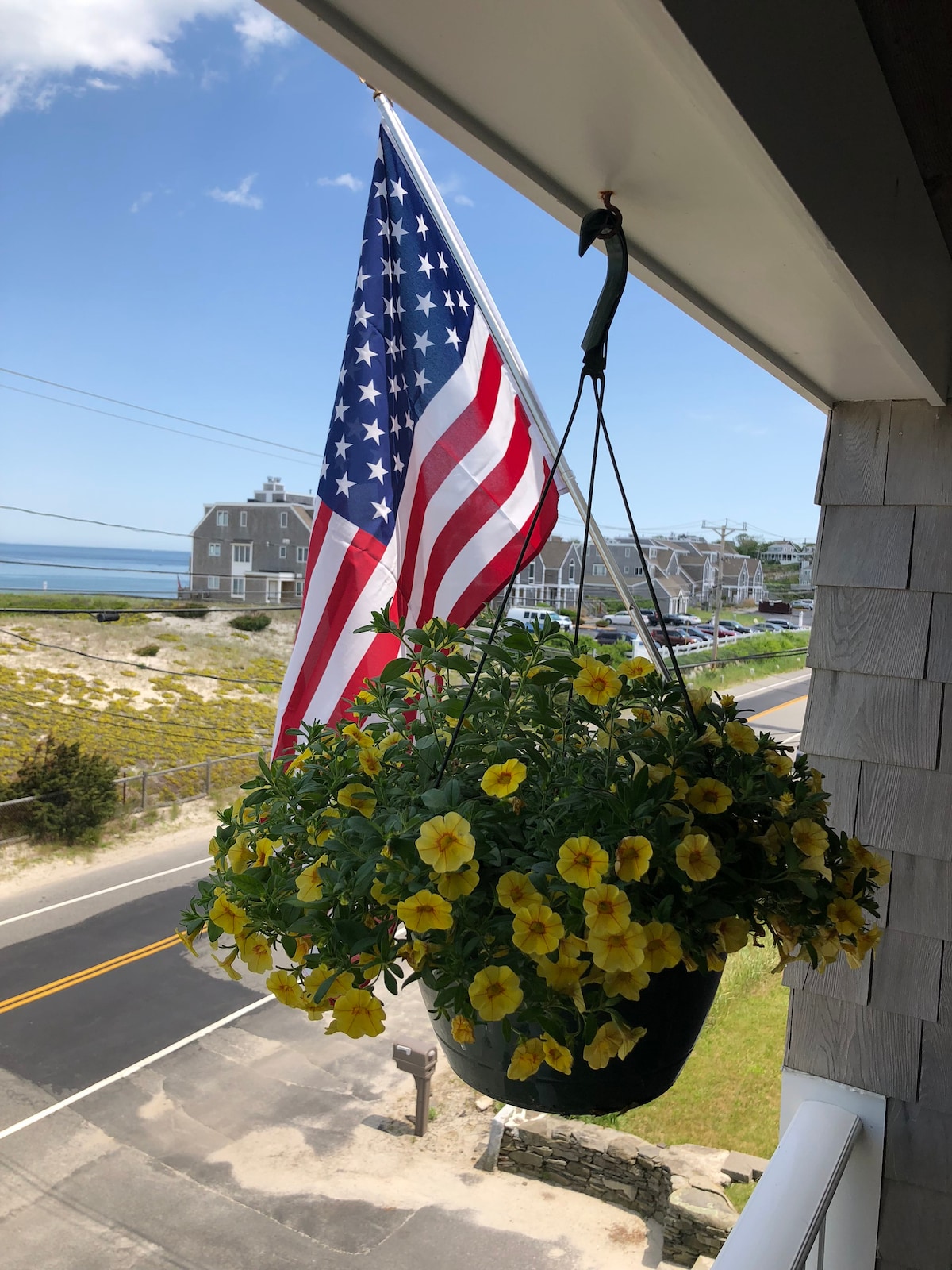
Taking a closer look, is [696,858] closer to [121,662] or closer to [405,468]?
[405,468]

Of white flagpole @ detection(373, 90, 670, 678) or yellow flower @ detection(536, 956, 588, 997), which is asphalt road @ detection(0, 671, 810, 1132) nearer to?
white flagpole @ detection(373, 90, 670, 678)

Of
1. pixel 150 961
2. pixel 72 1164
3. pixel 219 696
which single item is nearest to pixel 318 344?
pixel 219 696

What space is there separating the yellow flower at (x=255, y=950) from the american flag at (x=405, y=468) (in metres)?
0.84

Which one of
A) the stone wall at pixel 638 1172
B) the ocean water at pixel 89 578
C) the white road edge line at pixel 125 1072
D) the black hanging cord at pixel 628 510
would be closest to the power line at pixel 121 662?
the ocean water at pixel 89 578

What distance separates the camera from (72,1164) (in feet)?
15.0

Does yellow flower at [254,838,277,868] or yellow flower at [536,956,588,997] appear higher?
yellow flower at [254,838,277,868]

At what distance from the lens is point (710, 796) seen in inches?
19.1

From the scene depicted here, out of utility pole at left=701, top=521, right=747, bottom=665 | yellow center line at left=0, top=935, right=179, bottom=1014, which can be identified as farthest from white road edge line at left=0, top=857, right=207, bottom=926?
utility pole at left=701, top=521, right=747, bottom=665

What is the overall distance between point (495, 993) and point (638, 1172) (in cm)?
476

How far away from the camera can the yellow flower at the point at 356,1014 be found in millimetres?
436

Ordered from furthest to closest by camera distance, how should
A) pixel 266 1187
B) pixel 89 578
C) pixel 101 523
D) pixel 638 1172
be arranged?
pixel 101 523 < pixel 89 578 < pixel 266 1187 < pixel 638 1172

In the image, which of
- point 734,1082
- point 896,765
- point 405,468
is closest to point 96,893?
point 734,1082

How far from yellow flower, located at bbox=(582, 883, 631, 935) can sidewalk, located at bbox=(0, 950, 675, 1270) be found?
4560 mm

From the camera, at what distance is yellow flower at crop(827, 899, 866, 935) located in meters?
0.54
